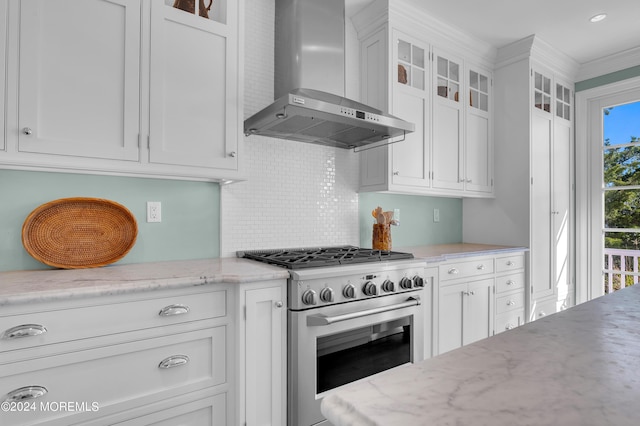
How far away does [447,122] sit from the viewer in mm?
2957

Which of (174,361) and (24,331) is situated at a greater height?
(24,331)

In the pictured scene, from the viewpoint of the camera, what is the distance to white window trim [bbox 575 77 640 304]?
12.0ft

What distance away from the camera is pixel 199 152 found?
183cm

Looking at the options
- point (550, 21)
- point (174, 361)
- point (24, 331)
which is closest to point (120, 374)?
point (174, 361)

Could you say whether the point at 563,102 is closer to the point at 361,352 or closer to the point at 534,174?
the point at 534,174

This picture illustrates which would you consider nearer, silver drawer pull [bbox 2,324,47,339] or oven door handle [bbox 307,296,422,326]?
silver drawer pull [bbox 2,324,47,339]

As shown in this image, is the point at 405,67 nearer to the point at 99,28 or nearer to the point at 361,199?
the point at 361,199

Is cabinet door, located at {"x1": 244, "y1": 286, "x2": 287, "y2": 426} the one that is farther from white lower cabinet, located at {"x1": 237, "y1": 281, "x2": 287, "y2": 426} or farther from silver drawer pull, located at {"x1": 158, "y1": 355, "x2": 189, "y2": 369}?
silver drawer pull, located at {"x1": 158, "y1": 355, "x2": 189, "y2": 369}

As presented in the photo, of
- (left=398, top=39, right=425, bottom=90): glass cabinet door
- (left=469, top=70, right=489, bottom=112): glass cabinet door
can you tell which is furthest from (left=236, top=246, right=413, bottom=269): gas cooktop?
(left=469, top=70, right=489, bottom=112): glass cabinet door

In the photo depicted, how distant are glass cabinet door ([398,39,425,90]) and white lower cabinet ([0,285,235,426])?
2060 mm

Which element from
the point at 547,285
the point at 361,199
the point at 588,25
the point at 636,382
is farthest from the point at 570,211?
the point at 636,382

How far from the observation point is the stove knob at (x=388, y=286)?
6.61ft

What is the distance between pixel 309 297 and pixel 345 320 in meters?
0.25

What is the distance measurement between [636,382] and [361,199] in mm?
2418
